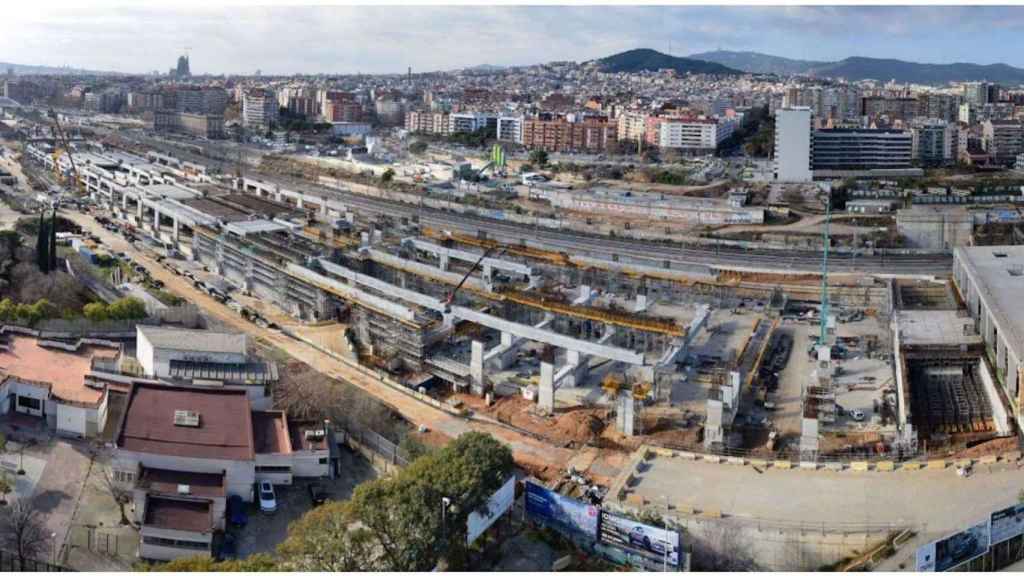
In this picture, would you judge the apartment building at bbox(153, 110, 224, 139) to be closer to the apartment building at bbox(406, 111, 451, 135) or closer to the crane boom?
the apartment building at bbox(406, 111, 451, 135)

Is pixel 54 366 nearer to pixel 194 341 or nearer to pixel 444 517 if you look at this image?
pixel 194 341

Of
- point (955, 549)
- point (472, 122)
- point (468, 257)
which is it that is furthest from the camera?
point (472, 122)

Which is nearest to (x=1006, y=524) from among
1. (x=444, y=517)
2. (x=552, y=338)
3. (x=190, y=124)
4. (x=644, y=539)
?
(x=644, y=539)

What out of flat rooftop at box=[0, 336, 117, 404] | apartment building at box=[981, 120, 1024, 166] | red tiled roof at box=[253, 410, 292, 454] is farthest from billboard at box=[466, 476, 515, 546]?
apartment building at box=[981, 120, 1024, 166]

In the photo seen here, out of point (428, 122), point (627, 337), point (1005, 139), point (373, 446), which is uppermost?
point (428, 122)

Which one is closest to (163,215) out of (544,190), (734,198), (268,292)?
(268,292)

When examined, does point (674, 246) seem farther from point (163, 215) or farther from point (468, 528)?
point (468, 528)

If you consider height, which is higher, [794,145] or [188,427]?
[794,145]
